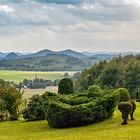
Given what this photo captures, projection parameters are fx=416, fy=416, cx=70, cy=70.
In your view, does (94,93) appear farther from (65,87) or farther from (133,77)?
(133,77)

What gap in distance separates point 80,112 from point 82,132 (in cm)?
344

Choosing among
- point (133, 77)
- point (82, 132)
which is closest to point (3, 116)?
point (82, 132)

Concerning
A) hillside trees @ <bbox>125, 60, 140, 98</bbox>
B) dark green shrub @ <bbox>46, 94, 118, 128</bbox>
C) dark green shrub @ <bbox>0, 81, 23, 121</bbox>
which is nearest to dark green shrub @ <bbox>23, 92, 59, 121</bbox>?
dark green shrub @ <bbox>0, 81, 23, 121</bbox>

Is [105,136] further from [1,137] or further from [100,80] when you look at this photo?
[100,80]

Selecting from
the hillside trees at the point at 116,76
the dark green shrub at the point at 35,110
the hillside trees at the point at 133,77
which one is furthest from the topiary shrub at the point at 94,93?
the hillside trees at the point at 133,77

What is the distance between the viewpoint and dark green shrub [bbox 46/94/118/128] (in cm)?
4119

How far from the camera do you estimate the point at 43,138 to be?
36281 mm

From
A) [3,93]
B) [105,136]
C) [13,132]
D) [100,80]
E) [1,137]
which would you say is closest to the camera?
[105,136]

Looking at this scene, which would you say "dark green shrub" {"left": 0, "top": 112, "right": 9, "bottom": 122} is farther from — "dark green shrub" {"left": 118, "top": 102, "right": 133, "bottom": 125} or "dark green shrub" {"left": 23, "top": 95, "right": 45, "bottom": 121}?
"dark green shrub" {"left": 118, "top": 102, "right": 133, "bottom": 125}

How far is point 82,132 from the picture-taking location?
38.0 m

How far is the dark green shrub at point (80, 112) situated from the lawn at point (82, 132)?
83 centimetres

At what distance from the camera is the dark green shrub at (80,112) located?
41.2 meters

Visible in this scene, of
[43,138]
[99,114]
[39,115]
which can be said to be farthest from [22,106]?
[43,138]

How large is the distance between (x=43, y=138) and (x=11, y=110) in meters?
24.6
